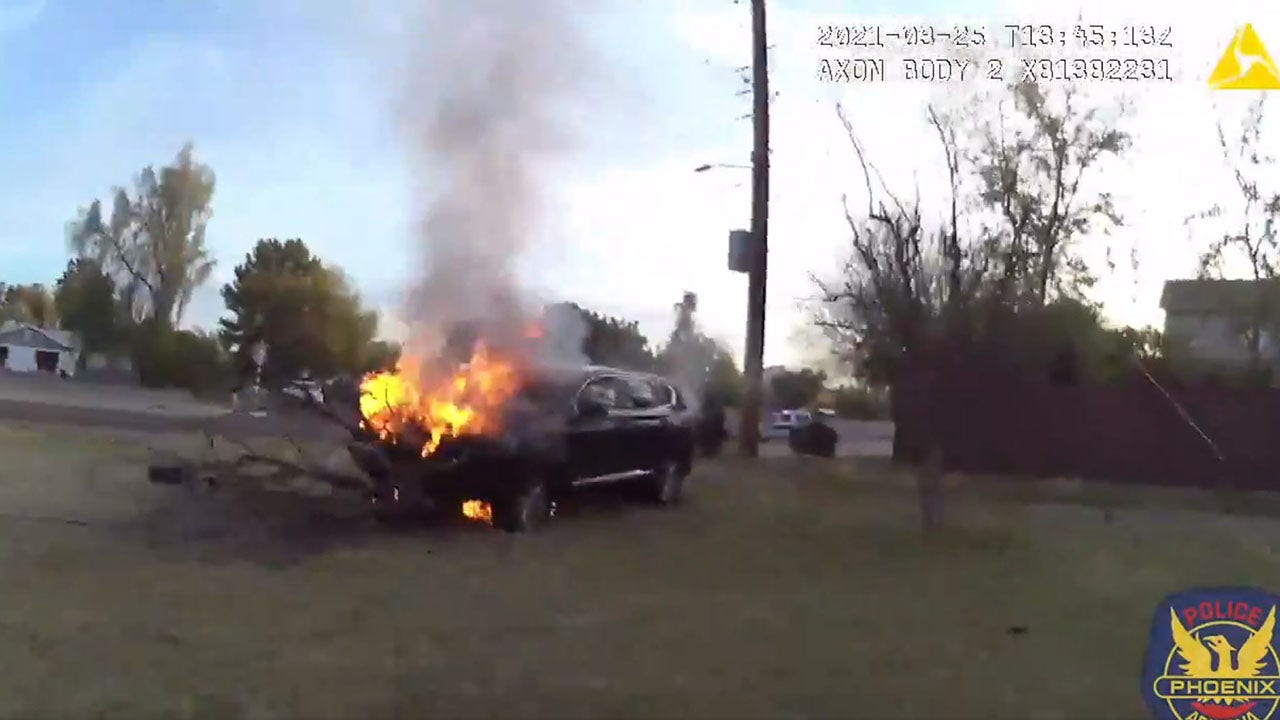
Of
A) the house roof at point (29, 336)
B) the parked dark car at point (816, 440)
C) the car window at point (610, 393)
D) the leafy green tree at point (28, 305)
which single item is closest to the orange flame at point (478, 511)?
the car window at point (610, 393)

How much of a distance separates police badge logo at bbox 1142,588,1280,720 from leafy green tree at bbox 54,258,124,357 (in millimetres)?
39777

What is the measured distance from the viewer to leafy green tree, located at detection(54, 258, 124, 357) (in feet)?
136

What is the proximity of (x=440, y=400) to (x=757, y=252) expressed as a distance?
9581 mm

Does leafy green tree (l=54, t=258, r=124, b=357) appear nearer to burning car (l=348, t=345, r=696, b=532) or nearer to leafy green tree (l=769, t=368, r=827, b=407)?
leafy green tree (l=769, t=368, r=827, b=407)

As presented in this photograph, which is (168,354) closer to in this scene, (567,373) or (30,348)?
(567,373)

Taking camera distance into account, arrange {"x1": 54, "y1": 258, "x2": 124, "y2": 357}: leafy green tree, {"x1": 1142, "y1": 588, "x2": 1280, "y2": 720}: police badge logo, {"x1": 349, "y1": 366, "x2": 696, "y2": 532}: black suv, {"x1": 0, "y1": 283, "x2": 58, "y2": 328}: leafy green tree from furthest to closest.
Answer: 1. {"x1": 0, "y1": 283, "x2": 58, "y2": 328}: leafy green tree
2. {"x1": 54, "y1": 258, "x2": 124, "y2": 357}: leafy green tree
3. {"x1": 349, "y1": 366, "x2": 696, "y2": 532}: black suv
4. {"x1": 1142, "y1": 588, "x2": 1280, "y2": 720}: police badge logo

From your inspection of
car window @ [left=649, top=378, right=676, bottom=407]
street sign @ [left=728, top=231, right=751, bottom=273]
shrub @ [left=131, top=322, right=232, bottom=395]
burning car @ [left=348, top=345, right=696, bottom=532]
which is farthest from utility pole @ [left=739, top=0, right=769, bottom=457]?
shrub @ [left=131, top=322, right=232, bottom=395]

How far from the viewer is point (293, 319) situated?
65.7 ft

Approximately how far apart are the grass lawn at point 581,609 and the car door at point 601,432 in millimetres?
567

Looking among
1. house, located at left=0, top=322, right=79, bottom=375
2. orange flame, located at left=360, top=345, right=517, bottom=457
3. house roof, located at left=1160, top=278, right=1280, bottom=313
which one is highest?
house roof, located at left=1160, top=278, right=1280, bottom=313

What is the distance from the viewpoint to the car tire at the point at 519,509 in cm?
1062

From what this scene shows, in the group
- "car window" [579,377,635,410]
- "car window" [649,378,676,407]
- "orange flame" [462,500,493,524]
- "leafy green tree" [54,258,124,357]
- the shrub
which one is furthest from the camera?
"leafy green tree" [54,258,124,357]

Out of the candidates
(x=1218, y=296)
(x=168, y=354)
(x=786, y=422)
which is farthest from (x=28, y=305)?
(x=1218, y=296)

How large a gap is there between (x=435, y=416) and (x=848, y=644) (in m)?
5.27
